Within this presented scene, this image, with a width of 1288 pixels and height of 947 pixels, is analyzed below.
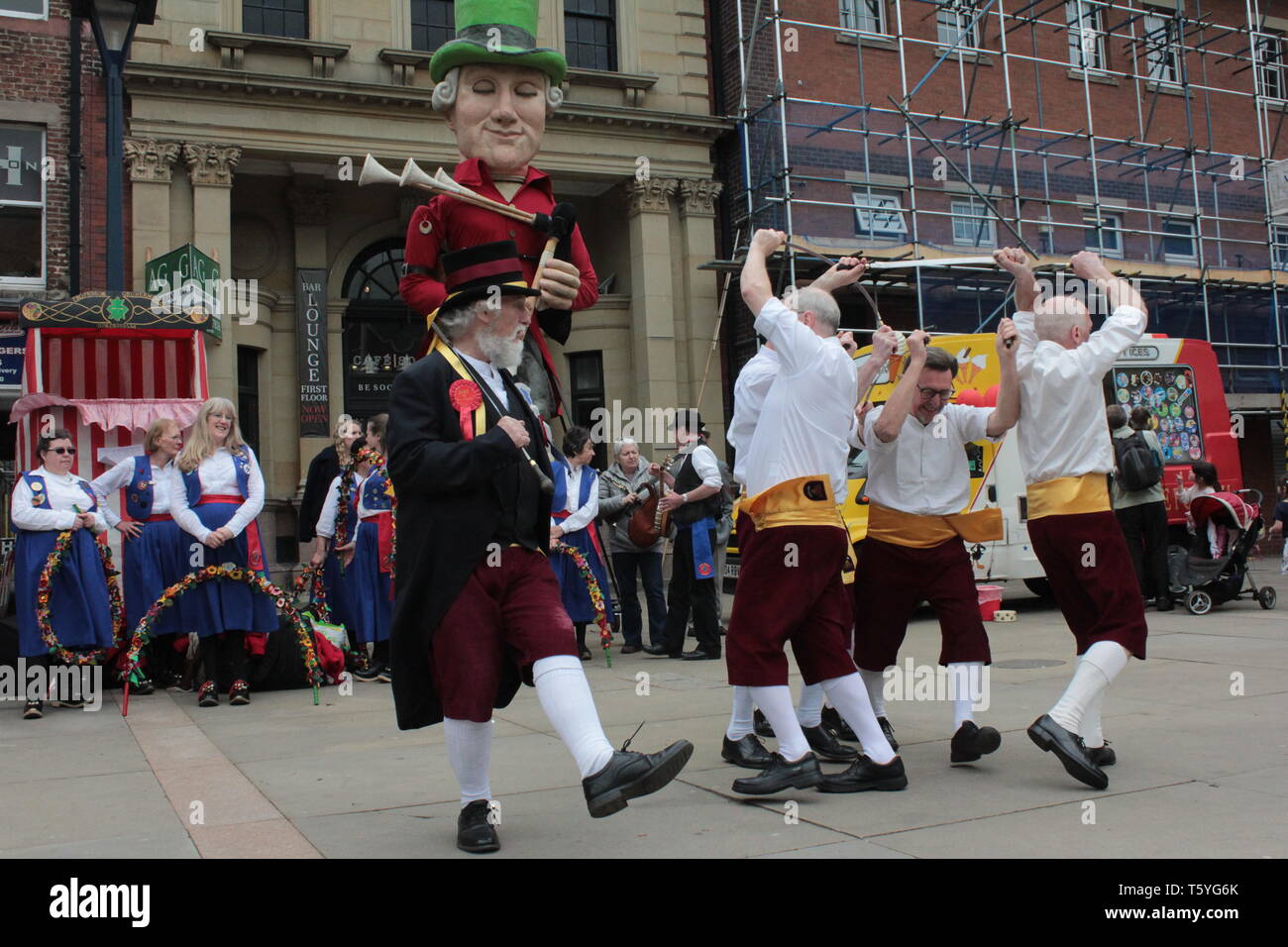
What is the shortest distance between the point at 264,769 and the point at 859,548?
2.79 m

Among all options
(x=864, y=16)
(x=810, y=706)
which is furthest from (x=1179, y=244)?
(x=810, y=706)

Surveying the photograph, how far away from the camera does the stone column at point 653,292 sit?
734 inches

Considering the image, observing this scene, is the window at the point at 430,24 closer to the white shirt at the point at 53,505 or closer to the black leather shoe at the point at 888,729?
the white shirt at the point at 53,505

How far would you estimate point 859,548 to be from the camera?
5.41 m

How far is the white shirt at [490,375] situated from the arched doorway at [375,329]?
14.6 m

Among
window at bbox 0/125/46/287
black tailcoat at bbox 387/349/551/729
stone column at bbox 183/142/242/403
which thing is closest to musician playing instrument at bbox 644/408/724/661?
black tailcoat at bbox 387/349/551/729

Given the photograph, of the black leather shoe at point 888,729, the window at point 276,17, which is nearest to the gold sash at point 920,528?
the black leather shoe at point 888,729

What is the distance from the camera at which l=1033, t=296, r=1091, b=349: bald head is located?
5.22 metres

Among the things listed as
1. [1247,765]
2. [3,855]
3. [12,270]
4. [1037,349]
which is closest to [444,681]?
[3,855]

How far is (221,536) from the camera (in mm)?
7672

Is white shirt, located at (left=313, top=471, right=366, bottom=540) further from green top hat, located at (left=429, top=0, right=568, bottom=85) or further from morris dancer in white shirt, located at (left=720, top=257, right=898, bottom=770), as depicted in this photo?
green top hat, located at (left=429, top=0, right=568, bottom=85)

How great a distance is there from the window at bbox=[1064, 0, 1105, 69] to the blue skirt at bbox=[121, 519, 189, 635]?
63.2 feet

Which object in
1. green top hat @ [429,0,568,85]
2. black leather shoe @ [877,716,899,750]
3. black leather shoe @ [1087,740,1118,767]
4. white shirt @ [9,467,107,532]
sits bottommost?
black leather shoe @ [1087,740,1118,767]

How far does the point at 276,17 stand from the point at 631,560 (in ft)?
36.5
